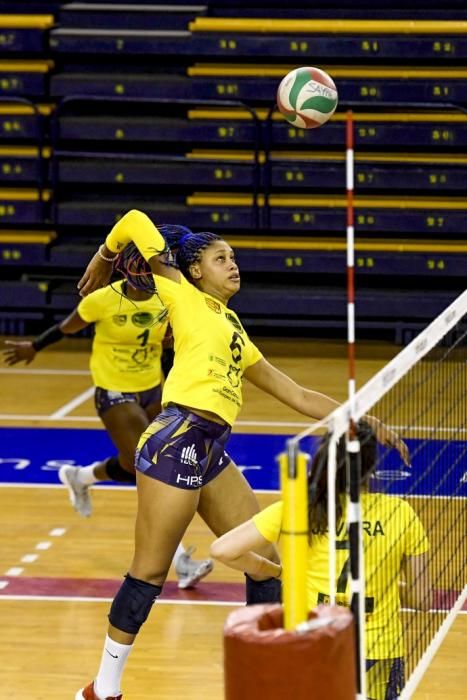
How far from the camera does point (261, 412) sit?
13.0 meters

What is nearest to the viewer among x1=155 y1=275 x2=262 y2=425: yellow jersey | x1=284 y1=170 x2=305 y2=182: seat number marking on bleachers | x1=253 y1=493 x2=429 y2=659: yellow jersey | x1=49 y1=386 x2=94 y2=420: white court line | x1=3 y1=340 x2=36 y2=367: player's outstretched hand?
x1=253 y1=493 x2=429 y2=659: yellow jersey

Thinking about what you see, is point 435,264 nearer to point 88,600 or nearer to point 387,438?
point 88,600

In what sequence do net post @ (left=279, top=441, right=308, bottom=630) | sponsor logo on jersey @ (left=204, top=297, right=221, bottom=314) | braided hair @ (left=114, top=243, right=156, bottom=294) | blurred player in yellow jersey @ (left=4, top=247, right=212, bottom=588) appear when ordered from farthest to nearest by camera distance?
1. blurred player in yellow jersey @ (left=4, top=247, right=212, bottom=588)
2. braided hair @ (left=114, top=243, right=156, bottom=294)
3. sponsor logo on jersey @ (left=204, top=297, right=221, bottom=314)
4. net post @ (left=279, top=441, right=308, bottom=630)

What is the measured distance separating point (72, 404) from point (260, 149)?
4.18 m

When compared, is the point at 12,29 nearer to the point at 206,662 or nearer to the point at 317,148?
the point at 317,148

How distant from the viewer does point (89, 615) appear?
789 cm

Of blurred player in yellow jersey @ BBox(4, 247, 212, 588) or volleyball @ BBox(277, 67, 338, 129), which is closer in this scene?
volleyball @ BBox(277, 67, 338, 129)

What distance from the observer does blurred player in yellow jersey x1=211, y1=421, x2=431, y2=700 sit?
501 centimetres

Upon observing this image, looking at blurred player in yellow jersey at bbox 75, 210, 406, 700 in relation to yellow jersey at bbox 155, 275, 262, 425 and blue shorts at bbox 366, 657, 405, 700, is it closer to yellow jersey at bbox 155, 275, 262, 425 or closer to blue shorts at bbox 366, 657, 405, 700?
yellow jersey at bbox 155, 275, 262, 425

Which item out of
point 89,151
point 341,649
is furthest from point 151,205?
point 341,649

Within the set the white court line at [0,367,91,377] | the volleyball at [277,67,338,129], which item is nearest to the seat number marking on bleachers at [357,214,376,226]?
the white court line at [0,367,91,377]

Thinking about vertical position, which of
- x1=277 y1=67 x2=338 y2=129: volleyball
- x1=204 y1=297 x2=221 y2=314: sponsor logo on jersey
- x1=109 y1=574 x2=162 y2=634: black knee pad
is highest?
x1=277 y1=67 x2=338 y2=129: volleyball

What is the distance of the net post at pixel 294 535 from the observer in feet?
13.4

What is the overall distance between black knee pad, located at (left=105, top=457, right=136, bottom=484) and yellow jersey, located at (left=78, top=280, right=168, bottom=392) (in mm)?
470
